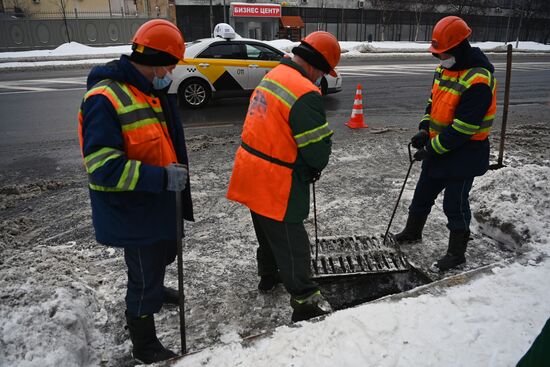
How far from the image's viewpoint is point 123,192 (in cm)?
223

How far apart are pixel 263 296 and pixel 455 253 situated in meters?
1.69

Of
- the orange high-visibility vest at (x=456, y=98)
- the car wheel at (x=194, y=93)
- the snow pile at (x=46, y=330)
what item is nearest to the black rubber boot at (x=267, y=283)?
the snow pile at (x=46, y=330)

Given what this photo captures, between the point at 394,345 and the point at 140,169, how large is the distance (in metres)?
1.68

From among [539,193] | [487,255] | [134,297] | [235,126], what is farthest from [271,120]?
[235,126]

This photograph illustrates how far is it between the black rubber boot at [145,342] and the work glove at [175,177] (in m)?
0.86

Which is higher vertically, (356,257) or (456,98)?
(456,98)

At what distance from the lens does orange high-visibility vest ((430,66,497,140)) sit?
3.09 meters

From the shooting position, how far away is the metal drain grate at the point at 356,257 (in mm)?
3402

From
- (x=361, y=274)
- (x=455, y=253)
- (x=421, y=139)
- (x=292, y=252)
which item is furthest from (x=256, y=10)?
(x=292, y=252)

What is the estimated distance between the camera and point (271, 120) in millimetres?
2490

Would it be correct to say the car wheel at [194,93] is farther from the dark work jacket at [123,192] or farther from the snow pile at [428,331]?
the snow pile at [428,331]

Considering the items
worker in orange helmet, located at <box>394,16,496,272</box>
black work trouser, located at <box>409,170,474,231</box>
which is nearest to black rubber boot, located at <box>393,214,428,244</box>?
worker in orange helmet, located at <box>394,16,496,272</box>

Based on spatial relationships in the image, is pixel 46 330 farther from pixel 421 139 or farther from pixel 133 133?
pixel 421 139

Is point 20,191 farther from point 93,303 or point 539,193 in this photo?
point 539,193
